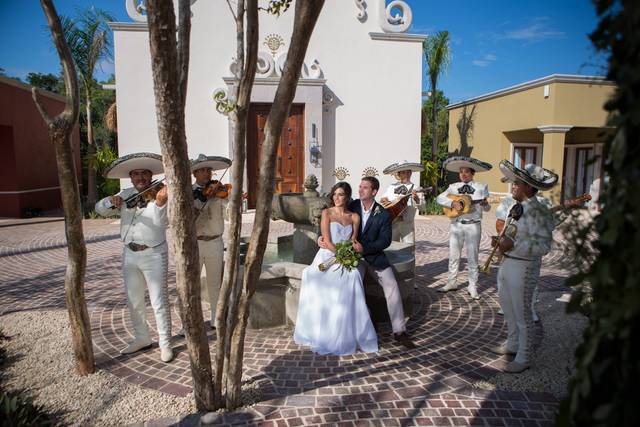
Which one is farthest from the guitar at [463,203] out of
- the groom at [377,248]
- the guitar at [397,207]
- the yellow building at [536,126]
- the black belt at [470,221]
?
the yellow building at [536,126]

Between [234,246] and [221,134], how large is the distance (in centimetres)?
995

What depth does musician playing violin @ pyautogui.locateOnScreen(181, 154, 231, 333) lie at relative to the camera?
488 centimetres

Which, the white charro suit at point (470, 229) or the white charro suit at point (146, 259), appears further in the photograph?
the white charro suit at point (470, 229)

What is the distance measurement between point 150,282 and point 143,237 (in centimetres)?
45

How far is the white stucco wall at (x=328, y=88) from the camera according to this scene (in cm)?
1212

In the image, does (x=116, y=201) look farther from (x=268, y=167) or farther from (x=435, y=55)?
(x=435, y=55)

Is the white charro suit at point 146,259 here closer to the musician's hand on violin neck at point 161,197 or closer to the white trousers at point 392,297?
the musician's hand on violin neck at point 161,197

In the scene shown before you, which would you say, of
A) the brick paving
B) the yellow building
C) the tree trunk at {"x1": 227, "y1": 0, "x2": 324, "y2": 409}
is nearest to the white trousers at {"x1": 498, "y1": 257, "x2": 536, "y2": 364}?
A: the brick paving

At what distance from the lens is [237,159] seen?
308 centimetres

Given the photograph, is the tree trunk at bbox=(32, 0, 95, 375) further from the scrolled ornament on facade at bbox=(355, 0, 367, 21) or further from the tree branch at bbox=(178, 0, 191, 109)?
the scrolled ornament on facade at bbox=(355, 0, 367, 21)

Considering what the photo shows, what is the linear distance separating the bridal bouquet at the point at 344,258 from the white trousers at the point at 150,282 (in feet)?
5.25

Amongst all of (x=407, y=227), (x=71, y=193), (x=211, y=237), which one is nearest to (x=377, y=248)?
(x=211, y=237)

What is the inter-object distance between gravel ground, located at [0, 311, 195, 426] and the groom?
219cm

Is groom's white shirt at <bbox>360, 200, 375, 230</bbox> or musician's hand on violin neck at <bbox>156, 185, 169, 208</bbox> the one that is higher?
musician's hand on violin neck at <bbox>156, 185, 169, 208</bbox>
